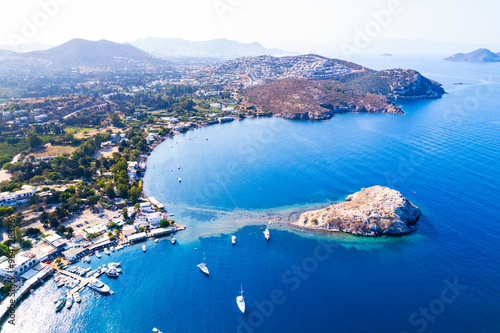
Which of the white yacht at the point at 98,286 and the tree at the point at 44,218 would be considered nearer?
the white yacht at the point at 98,286

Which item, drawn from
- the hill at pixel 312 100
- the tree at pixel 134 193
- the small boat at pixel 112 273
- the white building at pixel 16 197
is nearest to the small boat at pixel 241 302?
the small boat at pixel 112 273

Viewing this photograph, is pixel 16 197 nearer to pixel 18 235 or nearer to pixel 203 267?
pixel 18 235

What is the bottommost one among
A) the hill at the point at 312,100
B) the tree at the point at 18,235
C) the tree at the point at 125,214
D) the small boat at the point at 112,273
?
the small boat at the point at 112,273

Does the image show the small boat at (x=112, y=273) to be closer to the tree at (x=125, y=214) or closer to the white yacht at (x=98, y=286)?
the white yacht at (x=98, y=286)

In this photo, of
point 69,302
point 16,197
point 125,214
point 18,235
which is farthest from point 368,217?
point 16,197

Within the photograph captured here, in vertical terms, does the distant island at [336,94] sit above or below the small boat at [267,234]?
above

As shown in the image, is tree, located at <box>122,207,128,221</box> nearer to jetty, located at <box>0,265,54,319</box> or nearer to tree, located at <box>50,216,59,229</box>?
tree, located at <box>50,216,59,229</box>

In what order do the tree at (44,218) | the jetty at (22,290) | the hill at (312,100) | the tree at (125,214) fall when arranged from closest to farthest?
the jetty at (22,290), the tree at (44,218), the tree at (125,214), the hill at (312,100)
